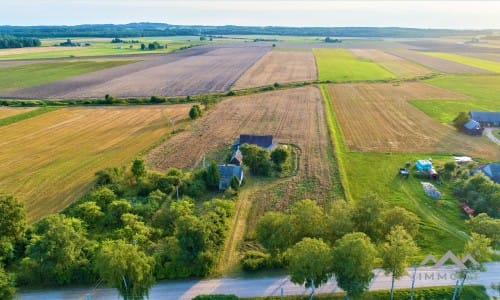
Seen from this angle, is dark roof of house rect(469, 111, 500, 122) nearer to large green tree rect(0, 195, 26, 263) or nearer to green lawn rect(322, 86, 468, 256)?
green lawn rect(322, 86, 468, 256)

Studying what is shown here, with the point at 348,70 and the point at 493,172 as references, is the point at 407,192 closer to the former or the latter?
the point at 493,172

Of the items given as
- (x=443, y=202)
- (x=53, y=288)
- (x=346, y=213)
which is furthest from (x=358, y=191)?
(x=53, y=288)

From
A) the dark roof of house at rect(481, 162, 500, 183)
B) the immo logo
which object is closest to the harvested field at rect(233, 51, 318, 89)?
the dark roof of house at rect(481, 162, 500, 183)

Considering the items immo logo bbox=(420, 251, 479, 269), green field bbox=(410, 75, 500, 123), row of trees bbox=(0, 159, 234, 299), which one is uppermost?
green field bbox=(410, 75, 500, 123)

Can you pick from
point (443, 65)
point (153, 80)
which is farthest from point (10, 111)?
point (443, 65)

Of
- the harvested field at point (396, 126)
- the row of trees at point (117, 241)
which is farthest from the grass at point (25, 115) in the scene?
the harvested field at point (396, 126)

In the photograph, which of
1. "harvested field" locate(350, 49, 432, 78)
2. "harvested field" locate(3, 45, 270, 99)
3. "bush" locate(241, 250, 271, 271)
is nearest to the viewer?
"bush" locate(241, 250, 271, 271)
